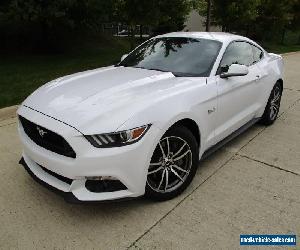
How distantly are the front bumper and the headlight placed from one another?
4 centimetres

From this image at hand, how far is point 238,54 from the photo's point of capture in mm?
4695

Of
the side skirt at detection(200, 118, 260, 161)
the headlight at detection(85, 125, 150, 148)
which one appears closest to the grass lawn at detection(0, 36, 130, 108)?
the side skirt at detection(200, 118, 260, 161)

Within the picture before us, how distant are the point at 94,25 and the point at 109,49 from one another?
10.3 ft

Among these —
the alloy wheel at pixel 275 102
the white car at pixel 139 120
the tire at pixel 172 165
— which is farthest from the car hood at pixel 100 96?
the alloy wheel at pixel 275 102

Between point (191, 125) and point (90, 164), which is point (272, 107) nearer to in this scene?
point (191, 125)

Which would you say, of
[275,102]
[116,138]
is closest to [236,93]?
[275,102]

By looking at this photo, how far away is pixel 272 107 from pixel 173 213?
3177 millimetres

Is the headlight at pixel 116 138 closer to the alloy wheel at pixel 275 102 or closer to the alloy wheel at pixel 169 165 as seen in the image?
the alloy wheel at pixel 169 165

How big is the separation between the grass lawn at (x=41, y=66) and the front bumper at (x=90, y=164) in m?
3.57

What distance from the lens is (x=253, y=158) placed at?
452 centimetres

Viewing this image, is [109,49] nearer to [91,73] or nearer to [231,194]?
[91,73]

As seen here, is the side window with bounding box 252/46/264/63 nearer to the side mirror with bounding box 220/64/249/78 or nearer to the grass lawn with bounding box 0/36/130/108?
the side mirror with bounding box 220/64/249/78

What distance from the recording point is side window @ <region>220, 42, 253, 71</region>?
429 centimetres

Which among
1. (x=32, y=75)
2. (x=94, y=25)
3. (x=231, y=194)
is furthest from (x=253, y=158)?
(x=94, y=25)
